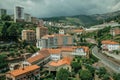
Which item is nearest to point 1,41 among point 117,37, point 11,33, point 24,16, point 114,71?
point 11,33

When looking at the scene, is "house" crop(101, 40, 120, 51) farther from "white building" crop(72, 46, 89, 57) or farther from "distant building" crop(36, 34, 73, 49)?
"white building" crop(72, 46, 89, 57)

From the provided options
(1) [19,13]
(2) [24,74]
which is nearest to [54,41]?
(2) [24,74]

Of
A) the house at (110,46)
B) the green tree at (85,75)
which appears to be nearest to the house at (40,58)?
the green tree at (85,75)

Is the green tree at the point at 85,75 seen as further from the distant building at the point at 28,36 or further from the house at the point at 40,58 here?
the distant building at the point at 28,36

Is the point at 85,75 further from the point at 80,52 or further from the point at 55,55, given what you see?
the point at 55,55

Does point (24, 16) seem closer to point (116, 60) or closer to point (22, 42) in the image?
point (22, 42)

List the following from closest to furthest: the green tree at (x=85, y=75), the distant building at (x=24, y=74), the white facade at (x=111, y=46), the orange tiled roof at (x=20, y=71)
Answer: the distant building at (x=24, y=74), the orange tiled roof at (x=20, y=71), the green tree at (x=85, y=75), the white facade at (x=111, y=46)

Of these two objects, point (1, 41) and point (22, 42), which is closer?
point (1, 41)
